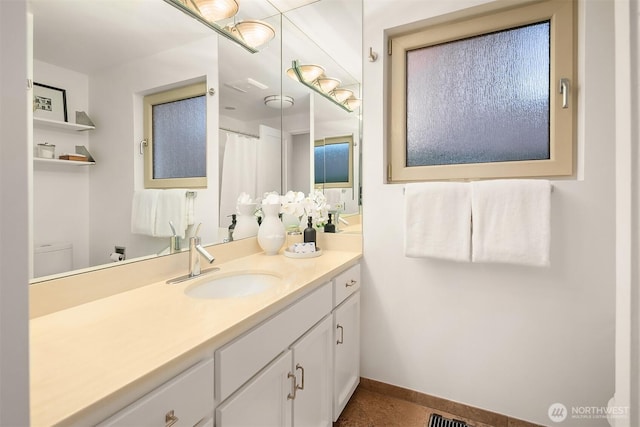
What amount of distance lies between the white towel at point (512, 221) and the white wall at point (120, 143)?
140cm

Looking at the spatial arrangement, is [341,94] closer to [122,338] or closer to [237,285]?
Result: [237,285]

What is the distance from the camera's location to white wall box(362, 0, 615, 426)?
51.0 inches

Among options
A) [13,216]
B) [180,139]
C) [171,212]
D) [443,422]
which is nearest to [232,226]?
[171,212]

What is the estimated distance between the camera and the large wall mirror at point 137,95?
948 millimetres

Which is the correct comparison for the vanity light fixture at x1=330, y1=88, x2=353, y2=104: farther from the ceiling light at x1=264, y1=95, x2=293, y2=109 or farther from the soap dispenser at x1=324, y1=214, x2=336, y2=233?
the soap dispenser at x1=324, y1=214, x2=336, y2=233

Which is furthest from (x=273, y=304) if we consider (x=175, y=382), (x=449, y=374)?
(x=449, y=374)

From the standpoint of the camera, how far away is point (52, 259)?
949 millimetres

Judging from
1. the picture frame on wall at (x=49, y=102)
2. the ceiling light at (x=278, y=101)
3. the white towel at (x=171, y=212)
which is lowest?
the white towel at (x=171, y=212)

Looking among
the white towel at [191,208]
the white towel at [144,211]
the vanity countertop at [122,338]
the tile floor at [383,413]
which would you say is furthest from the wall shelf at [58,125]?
the tile floor at [383,413]

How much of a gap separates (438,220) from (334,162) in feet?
2.70

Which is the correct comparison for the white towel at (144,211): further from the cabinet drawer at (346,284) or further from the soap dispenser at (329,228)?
the soap dispenser at (329,228)

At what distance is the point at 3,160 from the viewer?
332 millimetres

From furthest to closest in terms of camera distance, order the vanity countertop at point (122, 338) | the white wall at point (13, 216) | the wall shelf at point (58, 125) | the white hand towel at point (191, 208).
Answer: the white hand towel at point (191, 208) < the wall shelf at point (58, 125) < the vanity countertop at point (122, 338) < the white wall at point (13, 216)

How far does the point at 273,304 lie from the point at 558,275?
4.28 feet
